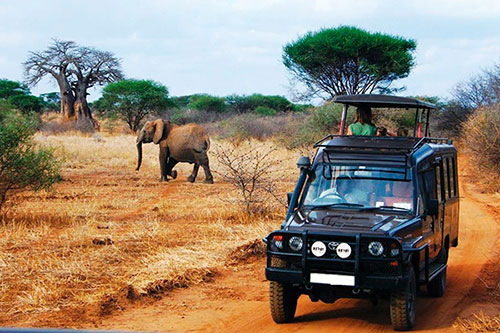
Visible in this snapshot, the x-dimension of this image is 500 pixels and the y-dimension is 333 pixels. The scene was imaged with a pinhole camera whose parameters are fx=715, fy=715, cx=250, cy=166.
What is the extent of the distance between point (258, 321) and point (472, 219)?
7.86m

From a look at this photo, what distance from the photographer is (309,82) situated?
36250 millimetres

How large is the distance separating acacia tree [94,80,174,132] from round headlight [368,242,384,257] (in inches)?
1616

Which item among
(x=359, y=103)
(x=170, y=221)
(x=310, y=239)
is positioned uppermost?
(x=359, y=103)

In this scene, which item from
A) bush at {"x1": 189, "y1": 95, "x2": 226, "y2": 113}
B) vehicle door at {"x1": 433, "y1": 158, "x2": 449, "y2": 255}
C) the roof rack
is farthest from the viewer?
bush at {"x1": 189, "y1": 95, "x2": 226, "y2": 113}

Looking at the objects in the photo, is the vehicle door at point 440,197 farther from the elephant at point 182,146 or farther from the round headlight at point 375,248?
the elephant at point 182,146

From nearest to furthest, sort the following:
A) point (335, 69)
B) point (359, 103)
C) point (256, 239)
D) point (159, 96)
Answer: point (359, 103)
point (256, 239)
point (335, 69)
point (159, 96)

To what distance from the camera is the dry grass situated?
602 centimetres

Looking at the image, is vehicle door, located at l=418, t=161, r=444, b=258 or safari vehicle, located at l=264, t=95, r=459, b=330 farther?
vehicle door, located at l=418, t=161, r=444, b=258

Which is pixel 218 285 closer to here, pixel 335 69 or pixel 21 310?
pixel 21 310

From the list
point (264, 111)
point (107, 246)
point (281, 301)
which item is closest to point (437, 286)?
point (281, 301)

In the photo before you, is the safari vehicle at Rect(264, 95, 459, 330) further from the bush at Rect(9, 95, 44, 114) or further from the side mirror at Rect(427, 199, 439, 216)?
the bush at Rect(9, 95, 44, 114)

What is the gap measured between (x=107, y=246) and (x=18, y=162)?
10.6ft

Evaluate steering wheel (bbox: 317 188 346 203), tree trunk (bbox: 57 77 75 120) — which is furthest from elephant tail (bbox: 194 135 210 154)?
tree trunk (bbox: 57 77 75 120)

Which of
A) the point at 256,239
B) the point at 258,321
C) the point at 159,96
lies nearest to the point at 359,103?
the point at 256,239
